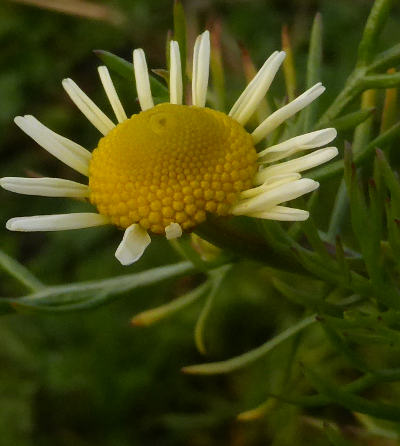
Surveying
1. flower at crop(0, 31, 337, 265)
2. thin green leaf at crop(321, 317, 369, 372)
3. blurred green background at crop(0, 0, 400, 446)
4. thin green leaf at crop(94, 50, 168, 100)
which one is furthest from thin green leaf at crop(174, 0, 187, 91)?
blurred green background at crop(0, 0, 400, 446)

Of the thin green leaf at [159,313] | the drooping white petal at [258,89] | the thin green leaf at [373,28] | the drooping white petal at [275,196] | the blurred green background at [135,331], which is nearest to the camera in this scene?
the drooping white petal at [275,196]

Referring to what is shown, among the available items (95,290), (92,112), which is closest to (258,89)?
(92,112)

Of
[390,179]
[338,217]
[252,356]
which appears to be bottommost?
[252,356]

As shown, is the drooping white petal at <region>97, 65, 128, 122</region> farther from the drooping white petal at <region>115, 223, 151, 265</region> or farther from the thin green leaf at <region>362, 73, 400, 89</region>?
the thin green leaf at <region>362, 73, 400, 89</region>

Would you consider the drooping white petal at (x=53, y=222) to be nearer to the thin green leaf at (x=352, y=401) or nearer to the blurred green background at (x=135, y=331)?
the thin green leaf at (x=352, y=401)

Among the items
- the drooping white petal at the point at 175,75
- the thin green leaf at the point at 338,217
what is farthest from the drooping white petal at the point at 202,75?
the thin green leaf at the point at 338,217

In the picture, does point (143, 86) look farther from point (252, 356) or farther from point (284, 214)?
point (252, 356)
